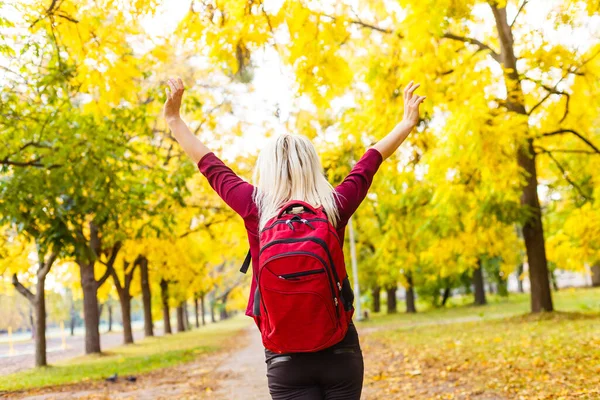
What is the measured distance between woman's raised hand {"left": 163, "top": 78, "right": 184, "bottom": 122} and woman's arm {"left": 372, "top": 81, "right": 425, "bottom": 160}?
979 millimetres

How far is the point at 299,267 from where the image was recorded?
2393 mm

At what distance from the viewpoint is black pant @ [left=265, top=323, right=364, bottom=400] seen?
2512 mm

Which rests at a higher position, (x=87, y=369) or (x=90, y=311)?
(x=90, y=311)

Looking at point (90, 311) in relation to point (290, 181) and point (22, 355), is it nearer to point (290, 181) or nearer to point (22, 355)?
point (22, 355)

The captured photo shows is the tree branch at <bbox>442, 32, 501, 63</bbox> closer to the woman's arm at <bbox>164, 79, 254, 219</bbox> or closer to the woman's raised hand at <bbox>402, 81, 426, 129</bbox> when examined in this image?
the woman's raised hand at <bbox>402, 81, 426, 129</bbox>

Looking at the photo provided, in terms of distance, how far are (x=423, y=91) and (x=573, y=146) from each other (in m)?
9.82

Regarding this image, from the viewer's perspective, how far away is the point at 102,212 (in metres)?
11.6

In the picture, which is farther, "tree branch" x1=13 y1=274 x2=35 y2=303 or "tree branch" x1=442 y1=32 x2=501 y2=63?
"tree branch" x1=13 y1=274 x2=35 y2=303

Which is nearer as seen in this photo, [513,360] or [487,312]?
[513,360]

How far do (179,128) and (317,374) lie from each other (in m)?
1.33

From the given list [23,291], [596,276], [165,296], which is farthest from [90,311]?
[596,276]

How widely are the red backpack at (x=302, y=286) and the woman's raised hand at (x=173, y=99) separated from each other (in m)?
0.96

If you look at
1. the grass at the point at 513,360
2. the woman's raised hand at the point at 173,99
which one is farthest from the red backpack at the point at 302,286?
the grass at the point at 513,360

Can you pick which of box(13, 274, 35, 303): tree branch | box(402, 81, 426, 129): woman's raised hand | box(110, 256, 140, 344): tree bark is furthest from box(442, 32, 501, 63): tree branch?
box(110, 256, 140, 344): tree bark
